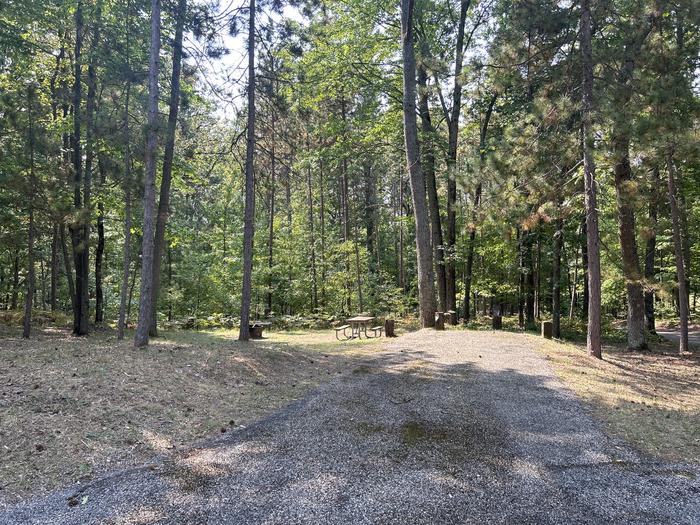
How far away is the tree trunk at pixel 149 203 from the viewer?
28.4 ft

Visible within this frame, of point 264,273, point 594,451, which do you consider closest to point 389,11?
point 264,273

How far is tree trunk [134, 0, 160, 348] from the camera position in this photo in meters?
8.66

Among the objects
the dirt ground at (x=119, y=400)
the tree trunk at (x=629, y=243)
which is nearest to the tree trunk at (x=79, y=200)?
the dirt ground at (x=119, y=400)

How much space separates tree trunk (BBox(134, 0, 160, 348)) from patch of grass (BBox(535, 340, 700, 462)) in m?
7.97

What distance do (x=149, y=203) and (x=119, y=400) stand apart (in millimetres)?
4595

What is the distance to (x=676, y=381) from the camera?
8727mm

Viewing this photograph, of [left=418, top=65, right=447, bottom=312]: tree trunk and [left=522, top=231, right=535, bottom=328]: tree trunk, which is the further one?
[left=418, top=65, right=447, bottom=312]: tree trunk

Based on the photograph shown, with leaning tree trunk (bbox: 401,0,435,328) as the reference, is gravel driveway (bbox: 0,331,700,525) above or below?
below

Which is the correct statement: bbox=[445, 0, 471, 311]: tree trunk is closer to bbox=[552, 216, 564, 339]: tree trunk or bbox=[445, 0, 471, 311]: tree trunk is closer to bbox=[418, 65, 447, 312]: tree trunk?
bbox=[418, 65, 447, 312]: tree trunk

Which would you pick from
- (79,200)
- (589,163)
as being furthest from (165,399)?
(589,163)

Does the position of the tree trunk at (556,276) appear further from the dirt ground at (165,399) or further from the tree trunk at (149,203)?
the tree trunk at (149,203)

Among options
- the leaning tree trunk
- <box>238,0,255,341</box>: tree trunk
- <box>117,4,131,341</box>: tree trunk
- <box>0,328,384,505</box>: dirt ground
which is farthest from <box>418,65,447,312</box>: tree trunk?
<box>117,4,131,341</box>: tree trunk

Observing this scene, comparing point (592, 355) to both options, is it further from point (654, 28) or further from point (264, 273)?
point (264, 273)

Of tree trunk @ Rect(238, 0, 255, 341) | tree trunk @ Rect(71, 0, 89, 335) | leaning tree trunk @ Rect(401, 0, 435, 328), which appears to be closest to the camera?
tree trunk @ Rect(238, 0, 255, 341)
